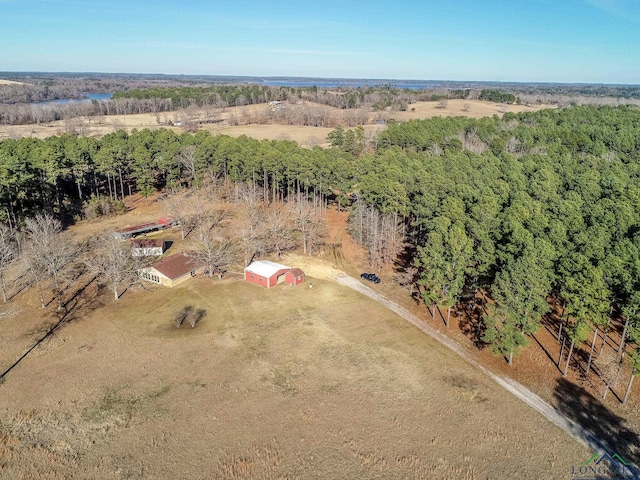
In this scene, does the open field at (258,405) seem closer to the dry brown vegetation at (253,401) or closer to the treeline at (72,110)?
the dry brown vegetation at (253,401)

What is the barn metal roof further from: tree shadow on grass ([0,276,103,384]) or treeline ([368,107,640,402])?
tree shadow on grass ([0,276,103,384])

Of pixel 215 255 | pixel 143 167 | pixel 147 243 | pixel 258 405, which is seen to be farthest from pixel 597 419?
pixel 143 167

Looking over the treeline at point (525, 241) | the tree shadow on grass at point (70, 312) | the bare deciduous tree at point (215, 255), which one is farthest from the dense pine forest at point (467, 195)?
the tree shadow on grass at point (70, 312)

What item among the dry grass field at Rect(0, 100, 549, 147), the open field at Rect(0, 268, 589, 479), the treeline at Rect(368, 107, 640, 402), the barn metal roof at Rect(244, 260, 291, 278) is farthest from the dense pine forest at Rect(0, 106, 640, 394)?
the dry grass field at Rect(0, 100, 549, 147)

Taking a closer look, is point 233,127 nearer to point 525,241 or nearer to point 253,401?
point 525,241

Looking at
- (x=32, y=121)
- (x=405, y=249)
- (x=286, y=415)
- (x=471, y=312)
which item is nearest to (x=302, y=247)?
(x=405, y=249)

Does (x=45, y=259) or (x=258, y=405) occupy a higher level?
(x=45, y=259)

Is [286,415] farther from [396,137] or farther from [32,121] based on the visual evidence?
[32,121]
